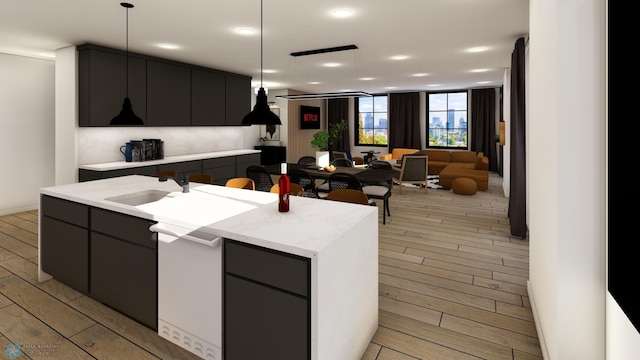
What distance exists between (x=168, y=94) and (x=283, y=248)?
5238mm

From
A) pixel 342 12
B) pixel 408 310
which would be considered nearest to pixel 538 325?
pixel 408 310

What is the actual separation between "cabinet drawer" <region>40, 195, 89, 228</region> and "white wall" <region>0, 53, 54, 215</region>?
3.61m

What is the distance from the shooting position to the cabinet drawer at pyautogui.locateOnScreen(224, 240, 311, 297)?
63.5 inches

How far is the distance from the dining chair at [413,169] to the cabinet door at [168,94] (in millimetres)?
4218

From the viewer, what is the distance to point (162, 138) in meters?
6.35

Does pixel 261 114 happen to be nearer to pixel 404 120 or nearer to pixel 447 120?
pixel 404 120

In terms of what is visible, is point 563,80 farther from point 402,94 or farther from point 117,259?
point 402,94

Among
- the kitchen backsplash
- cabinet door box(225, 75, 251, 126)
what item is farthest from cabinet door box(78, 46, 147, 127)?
cabinet door box(225, 75, 251, 126)

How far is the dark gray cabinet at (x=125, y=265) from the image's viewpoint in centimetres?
222

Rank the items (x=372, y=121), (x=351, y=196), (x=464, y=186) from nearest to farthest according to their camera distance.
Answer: (x=351, y=196)
(x=464, y=186)
(x=372, y=121)

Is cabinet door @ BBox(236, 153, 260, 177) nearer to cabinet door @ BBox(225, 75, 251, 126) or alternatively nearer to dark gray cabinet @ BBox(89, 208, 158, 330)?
cabinet door @ BBox(225, 75, 251, 126)

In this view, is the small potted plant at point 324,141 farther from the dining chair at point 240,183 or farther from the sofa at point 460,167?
the sofa at point 460,167

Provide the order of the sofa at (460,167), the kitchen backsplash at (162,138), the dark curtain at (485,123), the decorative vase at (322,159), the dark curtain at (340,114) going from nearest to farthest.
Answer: the kitchen backsplash at (162,138), the decorative vase at (322,159), the sofa at (460,167), the dark curtain at (485,123), the dark curtain at (340,114)

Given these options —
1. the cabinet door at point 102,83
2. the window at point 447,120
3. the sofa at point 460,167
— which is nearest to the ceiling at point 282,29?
the cabinet door at point 102,83
